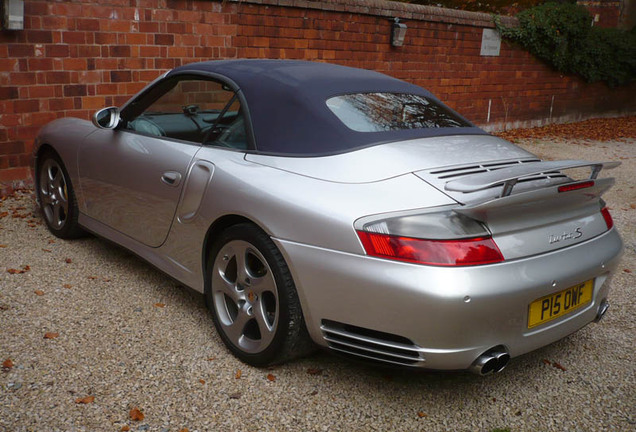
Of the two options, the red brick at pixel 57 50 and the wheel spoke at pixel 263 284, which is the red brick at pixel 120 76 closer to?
the red brick at pixel 57 50

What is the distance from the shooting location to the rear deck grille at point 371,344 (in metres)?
2.46

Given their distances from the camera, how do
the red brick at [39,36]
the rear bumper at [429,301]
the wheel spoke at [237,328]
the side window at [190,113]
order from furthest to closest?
the red brick at [39,36] < the side window at [190,113] < the wheel spoke at [237,328] < the rear bumper at [429,301]

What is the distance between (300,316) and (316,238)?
39cm

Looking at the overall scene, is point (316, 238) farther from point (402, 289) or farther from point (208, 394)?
point (208, 394)

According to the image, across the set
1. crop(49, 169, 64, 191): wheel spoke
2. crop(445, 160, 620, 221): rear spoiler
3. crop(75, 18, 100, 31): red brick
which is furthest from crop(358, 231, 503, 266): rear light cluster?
crop(75, 18, 100, 31): red brick

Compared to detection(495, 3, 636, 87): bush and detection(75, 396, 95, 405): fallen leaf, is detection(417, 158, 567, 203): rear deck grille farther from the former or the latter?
detection(495, 3, 636, 87): bush

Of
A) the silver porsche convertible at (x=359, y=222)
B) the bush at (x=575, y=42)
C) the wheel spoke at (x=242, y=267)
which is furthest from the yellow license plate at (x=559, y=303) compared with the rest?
the bush at (x=575, y=42)

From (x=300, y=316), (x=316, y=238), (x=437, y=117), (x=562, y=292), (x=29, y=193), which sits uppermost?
(x=437, y=117)

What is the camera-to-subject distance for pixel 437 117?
3.38m

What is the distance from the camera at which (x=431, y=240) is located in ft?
7.80

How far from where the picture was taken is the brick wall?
6.34m

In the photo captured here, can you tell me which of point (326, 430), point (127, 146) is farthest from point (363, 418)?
point (127, 146)

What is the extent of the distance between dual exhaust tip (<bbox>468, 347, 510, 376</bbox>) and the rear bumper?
0.10 ft

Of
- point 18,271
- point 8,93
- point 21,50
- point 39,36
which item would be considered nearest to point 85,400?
point 18,271
